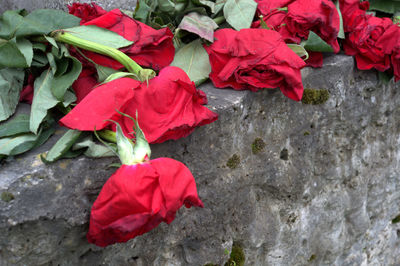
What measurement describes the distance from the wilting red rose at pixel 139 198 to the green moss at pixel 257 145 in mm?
519

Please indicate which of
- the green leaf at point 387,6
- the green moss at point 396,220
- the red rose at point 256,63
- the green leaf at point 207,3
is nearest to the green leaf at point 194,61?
the red rose at point 256,63

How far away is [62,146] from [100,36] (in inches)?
14.4

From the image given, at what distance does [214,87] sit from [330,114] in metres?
0.52

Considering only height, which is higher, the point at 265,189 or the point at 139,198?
the point at 139,198

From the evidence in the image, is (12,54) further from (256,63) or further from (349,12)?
(349,12)

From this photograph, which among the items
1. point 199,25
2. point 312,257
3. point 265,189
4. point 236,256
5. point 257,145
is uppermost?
point 199,25

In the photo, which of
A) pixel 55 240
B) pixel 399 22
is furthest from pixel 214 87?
pixel 399 22

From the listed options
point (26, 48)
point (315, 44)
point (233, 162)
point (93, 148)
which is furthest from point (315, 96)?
point (26, 48)

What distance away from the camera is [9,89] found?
1.15m

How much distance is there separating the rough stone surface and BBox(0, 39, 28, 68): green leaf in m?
0.25

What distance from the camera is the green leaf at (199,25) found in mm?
1329

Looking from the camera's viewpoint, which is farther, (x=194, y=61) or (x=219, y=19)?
(x=219, y=19)

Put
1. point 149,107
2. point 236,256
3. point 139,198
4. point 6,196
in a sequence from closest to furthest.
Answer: point 139,198
point 6,196
point 149,107
point 236,256

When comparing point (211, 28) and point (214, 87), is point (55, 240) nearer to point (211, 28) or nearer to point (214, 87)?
point (214, 87)
